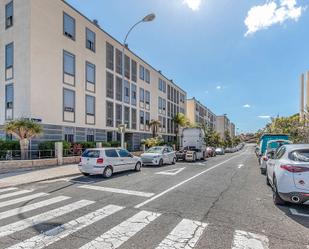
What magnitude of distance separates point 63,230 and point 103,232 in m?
0.84

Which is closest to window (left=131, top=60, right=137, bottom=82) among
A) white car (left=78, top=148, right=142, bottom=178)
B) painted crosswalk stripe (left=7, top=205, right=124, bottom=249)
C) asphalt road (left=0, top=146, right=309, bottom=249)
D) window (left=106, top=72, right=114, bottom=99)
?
window (left=106, top=72, right=114, bottom=99)

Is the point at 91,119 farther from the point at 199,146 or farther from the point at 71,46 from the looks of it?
the point at 199,146

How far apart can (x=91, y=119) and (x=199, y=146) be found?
11.6 m

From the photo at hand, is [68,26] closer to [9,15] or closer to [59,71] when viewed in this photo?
[59,71]

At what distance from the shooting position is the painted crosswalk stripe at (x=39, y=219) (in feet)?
17.2

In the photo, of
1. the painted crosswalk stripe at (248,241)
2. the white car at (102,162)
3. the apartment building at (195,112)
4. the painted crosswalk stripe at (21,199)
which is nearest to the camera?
the painted crosswalk stripe at (248,241)

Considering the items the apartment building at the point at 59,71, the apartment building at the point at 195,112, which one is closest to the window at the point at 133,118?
the apartment building at the point at 59,71

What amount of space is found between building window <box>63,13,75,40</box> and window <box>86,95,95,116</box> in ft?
19.3

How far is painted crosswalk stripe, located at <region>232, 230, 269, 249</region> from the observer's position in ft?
14.6

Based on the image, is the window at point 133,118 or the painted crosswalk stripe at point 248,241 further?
the window at point 133,118

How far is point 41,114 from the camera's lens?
19.8 meters

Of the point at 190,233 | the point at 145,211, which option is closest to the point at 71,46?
the point at 145,211

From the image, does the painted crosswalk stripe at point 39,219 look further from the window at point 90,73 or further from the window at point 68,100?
the window at point 90,73

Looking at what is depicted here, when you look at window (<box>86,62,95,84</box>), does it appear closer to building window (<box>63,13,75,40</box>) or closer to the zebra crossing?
building window (<box>63,13,75,40</box>)
